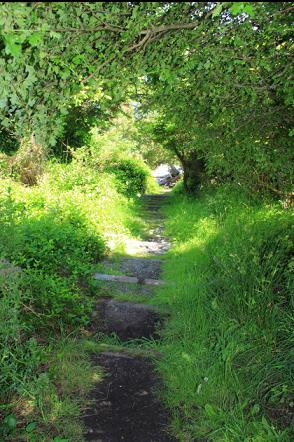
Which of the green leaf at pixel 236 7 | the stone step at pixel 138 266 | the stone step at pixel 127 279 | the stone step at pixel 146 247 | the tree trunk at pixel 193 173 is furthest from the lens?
the tree trunk at pixel 193 173

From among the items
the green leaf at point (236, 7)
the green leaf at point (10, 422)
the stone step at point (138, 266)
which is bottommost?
the stone step at point (138, 266)

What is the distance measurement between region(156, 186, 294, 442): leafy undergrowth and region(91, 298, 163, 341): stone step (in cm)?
27

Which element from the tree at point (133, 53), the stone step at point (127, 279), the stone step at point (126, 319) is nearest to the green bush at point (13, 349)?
the stone step at point (126, 319)

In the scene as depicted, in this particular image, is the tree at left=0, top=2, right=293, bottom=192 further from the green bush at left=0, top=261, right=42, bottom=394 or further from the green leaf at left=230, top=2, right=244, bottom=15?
the green bush at left=0, top=261, right=42, bottom=394

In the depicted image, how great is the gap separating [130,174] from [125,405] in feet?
52.6

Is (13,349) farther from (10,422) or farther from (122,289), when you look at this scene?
(122,289)

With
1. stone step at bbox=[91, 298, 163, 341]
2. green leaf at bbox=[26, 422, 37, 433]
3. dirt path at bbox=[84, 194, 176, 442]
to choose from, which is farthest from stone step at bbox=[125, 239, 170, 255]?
green leaf at bbox=[26, 422, 37, 433]

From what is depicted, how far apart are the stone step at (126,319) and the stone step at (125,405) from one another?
650 mm

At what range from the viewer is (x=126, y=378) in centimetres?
346

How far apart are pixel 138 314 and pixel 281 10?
353 centimetres

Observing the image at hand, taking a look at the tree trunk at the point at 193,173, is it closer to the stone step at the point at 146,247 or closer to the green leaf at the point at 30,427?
the stone step at the point at 146,247

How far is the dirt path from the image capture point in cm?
289

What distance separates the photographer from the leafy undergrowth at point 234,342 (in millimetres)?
2852

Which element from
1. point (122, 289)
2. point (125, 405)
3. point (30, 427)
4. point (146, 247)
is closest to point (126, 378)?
point (125, 405)
